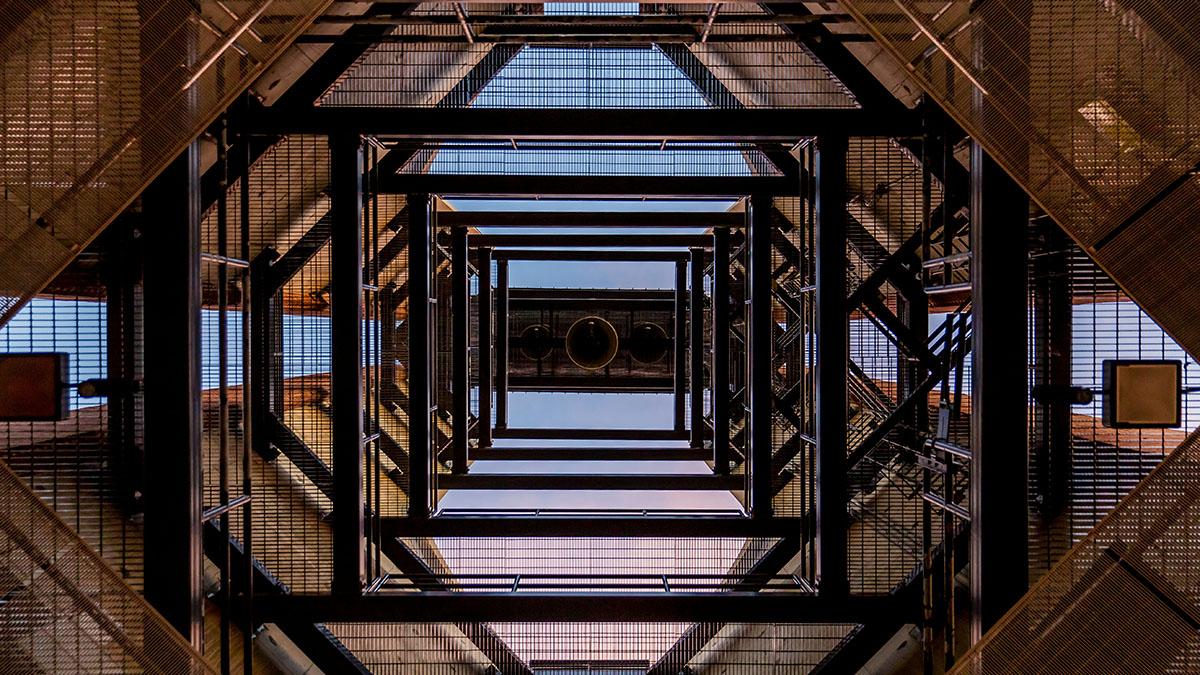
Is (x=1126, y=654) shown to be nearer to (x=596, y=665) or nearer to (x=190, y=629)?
(x=596, y=665)

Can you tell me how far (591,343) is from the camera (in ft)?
57.8

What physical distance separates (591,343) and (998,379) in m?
12.0

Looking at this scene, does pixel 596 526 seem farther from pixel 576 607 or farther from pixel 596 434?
→ pixel 596 434

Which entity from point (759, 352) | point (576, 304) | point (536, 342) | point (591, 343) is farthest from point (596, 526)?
point (576, 304)

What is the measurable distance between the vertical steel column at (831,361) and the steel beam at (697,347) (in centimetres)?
773

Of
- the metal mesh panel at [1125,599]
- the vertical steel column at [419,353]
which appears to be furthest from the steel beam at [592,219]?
the metal mesh panel at [1125,599]

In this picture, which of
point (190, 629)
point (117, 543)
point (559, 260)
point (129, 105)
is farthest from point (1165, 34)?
point (559, 260)

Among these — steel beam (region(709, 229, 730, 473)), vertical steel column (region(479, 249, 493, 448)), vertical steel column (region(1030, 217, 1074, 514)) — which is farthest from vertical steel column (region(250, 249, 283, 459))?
vertical steel column (region(1030, 217, 1074, 514))

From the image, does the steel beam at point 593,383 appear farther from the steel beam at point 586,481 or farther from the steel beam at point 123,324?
the steel beam at point 123,324

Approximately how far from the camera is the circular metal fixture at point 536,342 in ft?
59.7

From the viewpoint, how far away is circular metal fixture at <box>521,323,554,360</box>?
1820 centimetres

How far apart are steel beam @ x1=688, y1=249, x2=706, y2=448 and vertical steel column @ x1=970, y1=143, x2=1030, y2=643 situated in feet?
29.8

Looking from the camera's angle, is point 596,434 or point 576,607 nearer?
point 576,607

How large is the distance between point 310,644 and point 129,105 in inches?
253
